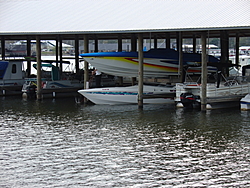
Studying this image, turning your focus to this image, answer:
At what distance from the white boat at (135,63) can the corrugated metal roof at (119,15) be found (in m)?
1.66

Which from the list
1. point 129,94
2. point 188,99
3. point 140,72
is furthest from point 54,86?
point 188,99

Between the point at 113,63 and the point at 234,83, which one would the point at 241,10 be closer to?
the point at 234,83

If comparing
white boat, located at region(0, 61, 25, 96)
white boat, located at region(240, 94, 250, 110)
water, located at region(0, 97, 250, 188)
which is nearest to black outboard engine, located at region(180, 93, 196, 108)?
water, located at region(0, 97, 250, 188)

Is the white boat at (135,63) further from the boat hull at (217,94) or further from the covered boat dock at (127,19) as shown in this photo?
the boat hull at (217,94)

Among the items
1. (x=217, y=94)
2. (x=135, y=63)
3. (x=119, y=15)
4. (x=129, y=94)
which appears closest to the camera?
(x=217, y=94)

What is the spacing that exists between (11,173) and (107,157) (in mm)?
2821

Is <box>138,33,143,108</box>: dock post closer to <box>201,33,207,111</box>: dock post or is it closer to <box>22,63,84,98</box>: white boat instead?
<box>201,33,207,111</box>: dock post

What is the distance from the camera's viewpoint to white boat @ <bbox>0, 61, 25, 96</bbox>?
1209 inches

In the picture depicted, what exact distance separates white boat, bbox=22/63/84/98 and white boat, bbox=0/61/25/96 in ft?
2.65

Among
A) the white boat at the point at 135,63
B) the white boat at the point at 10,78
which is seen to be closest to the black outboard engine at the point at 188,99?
the white boat at the point at 135,63

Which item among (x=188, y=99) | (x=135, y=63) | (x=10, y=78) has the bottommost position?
(x=188, y=99)

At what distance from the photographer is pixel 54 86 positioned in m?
29.8

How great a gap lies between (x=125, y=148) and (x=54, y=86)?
50.6 feet

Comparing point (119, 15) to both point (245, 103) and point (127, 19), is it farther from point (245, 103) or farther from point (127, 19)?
point (245, 103)
